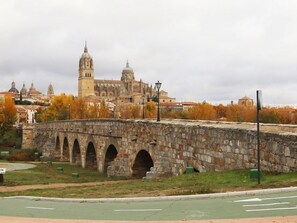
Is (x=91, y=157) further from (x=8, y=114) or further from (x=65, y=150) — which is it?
(x=8, y=114)

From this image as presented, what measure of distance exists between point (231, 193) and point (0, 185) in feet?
45.4

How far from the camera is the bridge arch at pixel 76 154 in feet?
170

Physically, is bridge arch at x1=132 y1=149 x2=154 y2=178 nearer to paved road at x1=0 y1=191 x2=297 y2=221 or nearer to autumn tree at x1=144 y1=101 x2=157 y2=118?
paved road at x1=0 y1=191 x2=297 y2=221

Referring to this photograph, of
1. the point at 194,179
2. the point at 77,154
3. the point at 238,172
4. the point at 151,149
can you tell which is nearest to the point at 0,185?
the point at 151,149

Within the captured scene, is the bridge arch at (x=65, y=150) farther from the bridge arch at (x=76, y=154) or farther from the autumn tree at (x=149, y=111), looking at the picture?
the autumn tree at (x=149, y=111)

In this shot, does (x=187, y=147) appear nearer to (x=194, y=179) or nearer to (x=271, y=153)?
(x=194, y=179)

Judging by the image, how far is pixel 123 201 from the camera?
37.4 ft

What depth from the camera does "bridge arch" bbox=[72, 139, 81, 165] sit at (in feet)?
170

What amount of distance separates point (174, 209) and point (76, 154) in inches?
1749

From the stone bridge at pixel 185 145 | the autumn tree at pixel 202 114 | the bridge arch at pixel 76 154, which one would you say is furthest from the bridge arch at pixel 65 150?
the autumn tree at pixel 202 114

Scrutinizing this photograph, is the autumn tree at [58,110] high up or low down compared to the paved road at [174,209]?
up

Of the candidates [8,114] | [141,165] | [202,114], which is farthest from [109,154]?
[8,114]

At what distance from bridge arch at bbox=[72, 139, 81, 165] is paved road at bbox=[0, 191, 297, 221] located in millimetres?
39854

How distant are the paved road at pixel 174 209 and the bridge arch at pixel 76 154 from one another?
131 ft
